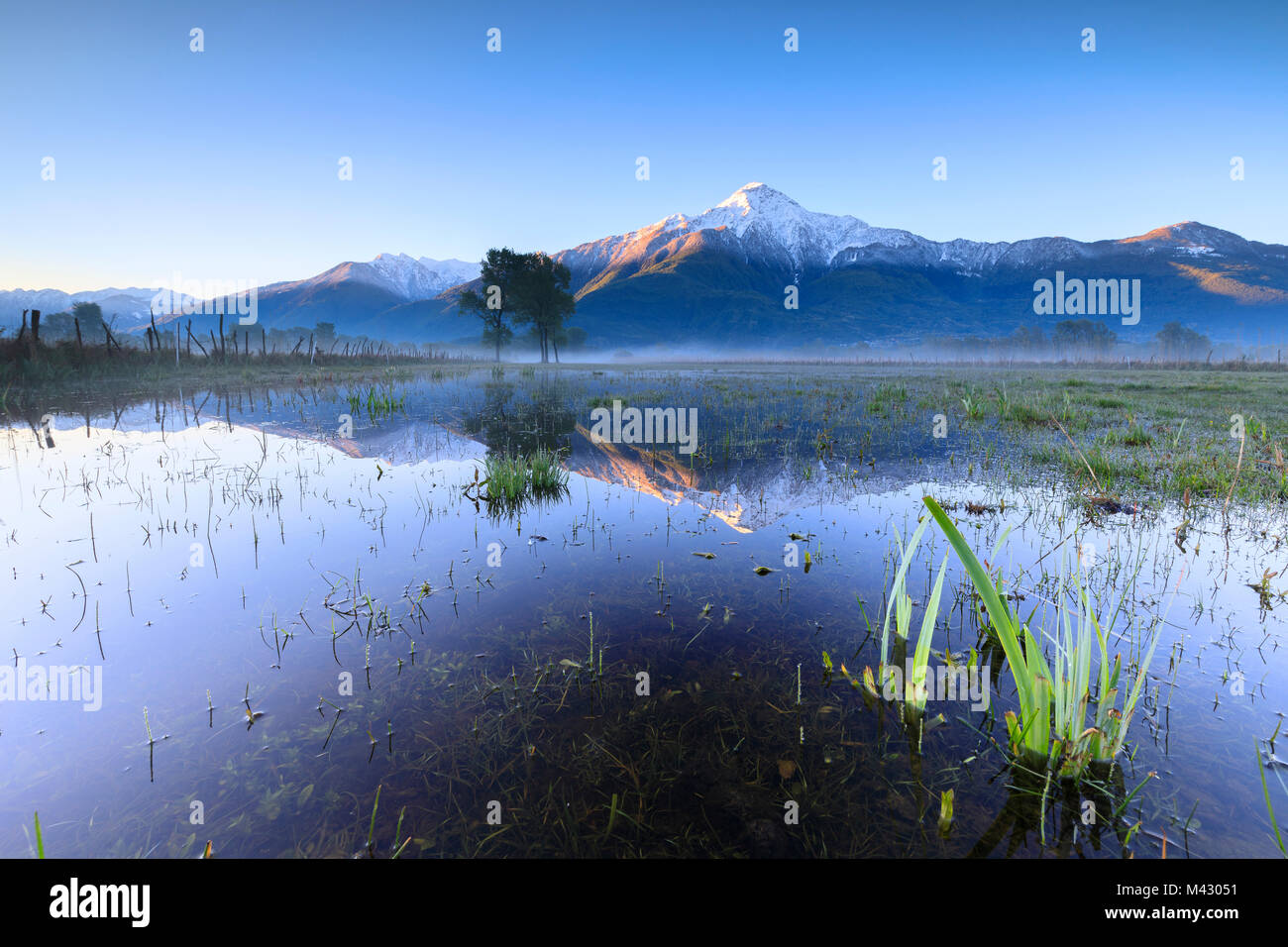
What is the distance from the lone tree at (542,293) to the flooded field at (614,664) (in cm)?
6547

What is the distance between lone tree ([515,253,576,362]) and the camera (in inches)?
2744

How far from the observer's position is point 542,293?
2803 inches

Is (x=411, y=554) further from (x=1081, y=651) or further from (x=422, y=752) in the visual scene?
(x=1081, y=651)

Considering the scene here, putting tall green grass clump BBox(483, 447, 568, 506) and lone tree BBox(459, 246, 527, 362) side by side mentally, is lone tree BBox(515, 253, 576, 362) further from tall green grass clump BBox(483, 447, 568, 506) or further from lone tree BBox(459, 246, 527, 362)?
tall green grass clump BBox(483, 447, 568, 506)

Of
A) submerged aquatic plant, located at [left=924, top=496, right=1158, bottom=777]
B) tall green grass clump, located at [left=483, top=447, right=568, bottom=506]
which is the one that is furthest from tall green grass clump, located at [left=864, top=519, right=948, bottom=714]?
tall green grass clump, located at [left=483, top=447, right=568, bottom=506]

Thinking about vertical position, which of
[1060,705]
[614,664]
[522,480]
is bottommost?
[614,664]

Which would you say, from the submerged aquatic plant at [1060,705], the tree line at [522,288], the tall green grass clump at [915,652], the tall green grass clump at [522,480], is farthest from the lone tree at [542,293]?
the submerged aquatic plant at [1060,705]

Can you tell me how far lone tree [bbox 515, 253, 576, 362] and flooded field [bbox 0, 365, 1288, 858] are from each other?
65473mm

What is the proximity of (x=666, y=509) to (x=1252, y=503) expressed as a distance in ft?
29.6

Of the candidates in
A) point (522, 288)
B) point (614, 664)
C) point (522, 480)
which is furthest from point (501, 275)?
point (614, 664)

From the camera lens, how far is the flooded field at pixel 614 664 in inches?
103

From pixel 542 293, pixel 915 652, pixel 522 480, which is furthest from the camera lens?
pixel 542 293

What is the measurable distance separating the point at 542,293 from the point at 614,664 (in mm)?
74064

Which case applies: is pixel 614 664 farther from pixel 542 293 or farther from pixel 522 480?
pixel 542 293
